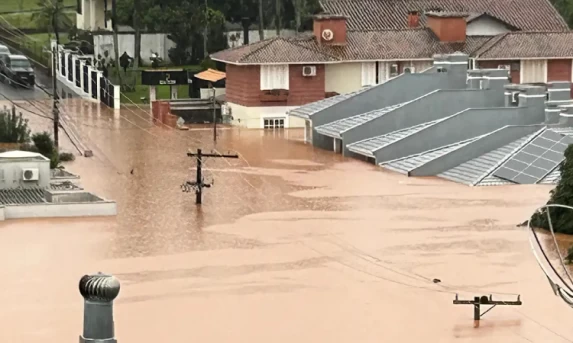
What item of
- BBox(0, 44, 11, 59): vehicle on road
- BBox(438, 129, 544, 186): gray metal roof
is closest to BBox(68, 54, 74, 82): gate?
BBox(0, 44, 11, 59): vehicle on road

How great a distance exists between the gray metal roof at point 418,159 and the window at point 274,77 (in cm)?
956

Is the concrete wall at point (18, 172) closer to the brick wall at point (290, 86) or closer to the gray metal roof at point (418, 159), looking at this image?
the gray metal roof at point (418, 159)

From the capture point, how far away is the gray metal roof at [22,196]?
35.5 meters

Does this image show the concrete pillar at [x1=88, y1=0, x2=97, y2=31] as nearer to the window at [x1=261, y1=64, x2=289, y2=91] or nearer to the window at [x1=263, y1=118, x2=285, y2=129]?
the window at [x1=261, y1=64, x2=289, y2=91]

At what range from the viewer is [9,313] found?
25625 mm

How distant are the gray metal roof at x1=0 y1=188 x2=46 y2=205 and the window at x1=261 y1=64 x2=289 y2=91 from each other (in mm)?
16593

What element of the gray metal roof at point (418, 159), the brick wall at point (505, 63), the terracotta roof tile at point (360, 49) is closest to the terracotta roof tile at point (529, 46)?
the brick wall at point (505, 63)

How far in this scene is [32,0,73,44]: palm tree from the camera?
63281 mm

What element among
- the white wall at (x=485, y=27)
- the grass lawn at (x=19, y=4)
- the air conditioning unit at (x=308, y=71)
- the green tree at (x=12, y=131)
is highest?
the grass lawn at (x=19, y=4)

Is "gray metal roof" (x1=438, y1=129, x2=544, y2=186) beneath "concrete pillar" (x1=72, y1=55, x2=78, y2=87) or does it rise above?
beneath

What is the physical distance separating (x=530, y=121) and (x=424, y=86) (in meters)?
5.14

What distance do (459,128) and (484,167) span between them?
3.09m

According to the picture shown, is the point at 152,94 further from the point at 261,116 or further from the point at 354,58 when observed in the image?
the point at 354,58

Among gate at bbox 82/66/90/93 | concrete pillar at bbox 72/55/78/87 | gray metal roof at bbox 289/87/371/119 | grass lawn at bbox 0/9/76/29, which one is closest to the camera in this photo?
gray metal roof at bbox 289/87/371/119
